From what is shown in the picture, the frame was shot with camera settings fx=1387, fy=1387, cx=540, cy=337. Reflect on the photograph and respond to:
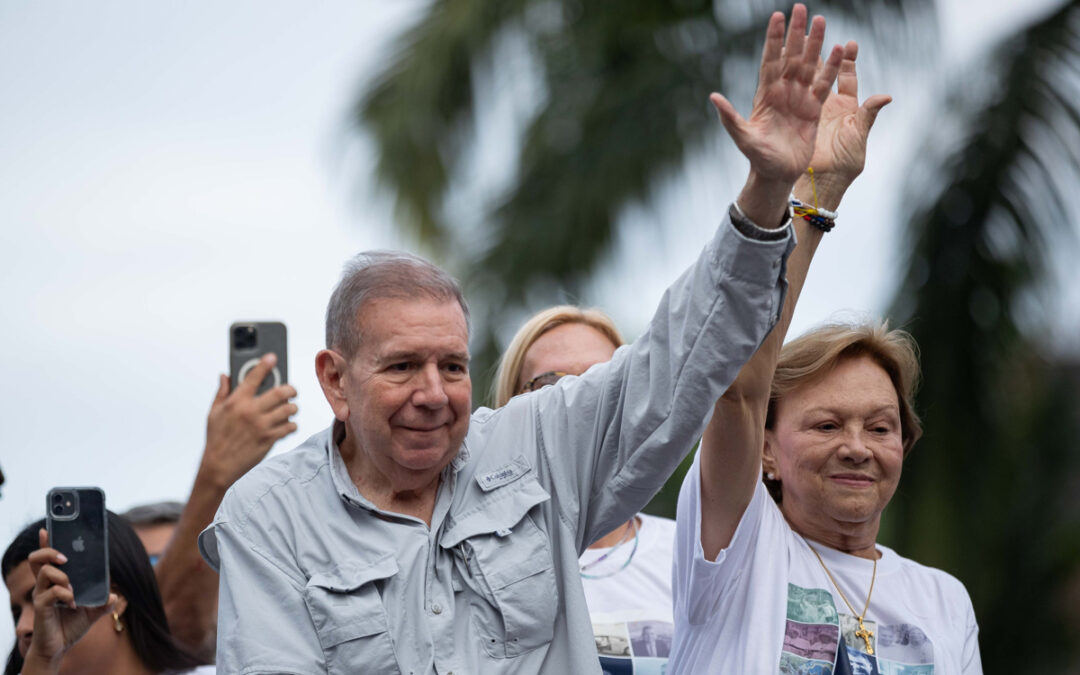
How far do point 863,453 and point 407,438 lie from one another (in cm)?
116

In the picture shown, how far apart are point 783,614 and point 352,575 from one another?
0.98m

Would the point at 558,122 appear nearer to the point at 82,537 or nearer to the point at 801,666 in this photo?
the point at 82,537

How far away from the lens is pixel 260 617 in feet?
8.27

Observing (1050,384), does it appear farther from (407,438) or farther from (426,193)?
(407,438)

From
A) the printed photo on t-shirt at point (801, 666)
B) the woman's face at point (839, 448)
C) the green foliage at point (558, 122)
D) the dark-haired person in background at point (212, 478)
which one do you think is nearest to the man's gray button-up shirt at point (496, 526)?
the printed photo on t-shirt at point (801, 666)

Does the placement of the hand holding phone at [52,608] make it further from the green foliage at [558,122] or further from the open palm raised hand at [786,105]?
the green foliage at [558,122]

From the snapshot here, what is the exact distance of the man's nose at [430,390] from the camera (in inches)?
103

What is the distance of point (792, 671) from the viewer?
115 inches

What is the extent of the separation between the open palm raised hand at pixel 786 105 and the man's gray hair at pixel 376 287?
66 cm

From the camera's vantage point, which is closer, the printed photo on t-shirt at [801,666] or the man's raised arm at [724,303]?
the man's raised arm at [724,303]

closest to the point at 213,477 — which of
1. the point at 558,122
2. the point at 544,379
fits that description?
the point at 544,379

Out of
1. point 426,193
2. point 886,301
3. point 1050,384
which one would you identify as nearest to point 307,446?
point 886,301

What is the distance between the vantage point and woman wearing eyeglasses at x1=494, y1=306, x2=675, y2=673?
3477 millimetres

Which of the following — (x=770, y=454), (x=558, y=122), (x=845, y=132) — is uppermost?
(x=558, y=122)
